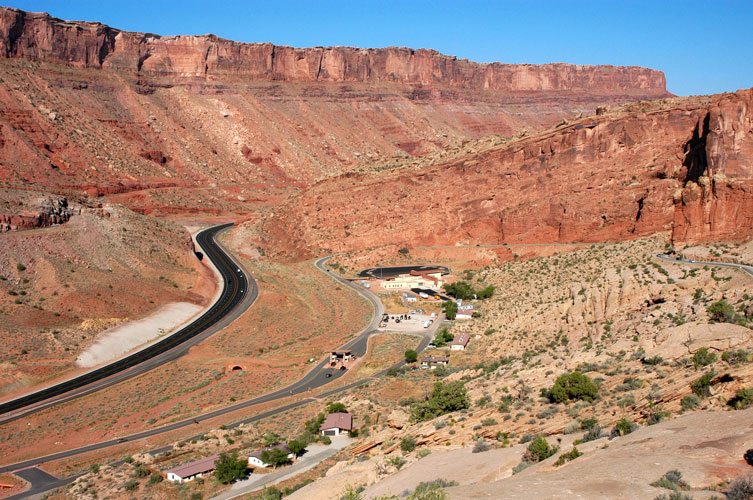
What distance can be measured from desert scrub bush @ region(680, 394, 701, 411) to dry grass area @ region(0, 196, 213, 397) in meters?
41.5

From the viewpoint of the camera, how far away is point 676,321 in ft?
90.7

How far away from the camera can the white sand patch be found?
2046 inches

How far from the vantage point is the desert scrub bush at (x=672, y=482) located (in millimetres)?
13367

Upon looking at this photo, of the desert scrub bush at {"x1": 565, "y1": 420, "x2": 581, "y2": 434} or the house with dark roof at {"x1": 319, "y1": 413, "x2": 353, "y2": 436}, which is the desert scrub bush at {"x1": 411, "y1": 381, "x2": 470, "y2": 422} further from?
the desert scrub bush at {"x1": 565, "y1": 420, "x2": 581, "y2": 434}

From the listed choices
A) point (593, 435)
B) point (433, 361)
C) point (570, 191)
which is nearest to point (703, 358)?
point (593, 435)

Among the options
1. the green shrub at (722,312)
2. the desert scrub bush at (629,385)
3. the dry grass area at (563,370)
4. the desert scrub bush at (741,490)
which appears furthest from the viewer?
the green shrub at (722,312)

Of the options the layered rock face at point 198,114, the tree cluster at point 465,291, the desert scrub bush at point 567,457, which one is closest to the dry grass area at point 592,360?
the desert scrub bush at point 567,457

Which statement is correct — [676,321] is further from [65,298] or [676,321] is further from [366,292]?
[65,298]

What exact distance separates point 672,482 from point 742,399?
562 centimetres

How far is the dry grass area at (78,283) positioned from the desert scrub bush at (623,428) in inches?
1578

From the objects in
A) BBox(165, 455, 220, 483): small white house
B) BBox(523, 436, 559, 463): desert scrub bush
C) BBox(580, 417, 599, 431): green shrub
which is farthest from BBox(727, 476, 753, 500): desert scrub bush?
BBox(165, 455, 220, 483): small white house

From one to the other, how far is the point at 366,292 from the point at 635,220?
81.2 feet

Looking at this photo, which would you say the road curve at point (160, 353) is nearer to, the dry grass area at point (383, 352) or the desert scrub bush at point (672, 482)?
the dry grass area at point (383, 352)

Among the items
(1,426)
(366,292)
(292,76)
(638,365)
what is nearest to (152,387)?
(1,426)
